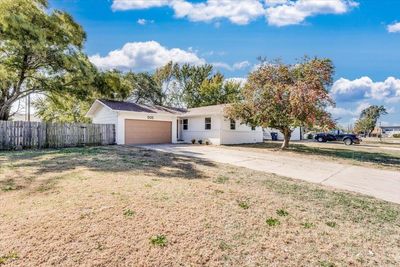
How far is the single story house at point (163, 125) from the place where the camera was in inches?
725

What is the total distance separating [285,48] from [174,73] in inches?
955

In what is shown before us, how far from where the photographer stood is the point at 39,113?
3197 centimetres

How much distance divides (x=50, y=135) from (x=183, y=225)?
14.5 m

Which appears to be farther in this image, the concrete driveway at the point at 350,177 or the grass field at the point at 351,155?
the grass field at the point at 351,155

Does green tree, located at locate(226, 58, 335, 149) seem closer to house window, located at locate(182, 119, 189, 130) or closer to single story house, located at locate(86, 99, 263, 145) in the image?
single story house, located at locate(86, 99, 263, 145)

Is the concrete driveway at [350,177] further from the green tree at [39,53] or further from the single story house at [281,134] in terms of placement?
the single story house at [281,134]

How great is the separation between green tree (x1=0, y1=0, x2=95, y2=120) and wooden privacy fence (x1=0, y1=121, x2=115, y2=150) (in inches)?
168

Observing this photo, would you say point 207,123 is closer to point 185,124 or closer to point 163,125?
point 185,124

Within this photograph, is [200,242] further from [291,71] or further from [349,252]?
[291,71]

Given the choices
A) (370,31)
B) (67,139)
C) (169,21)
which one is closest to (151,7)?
(169,21)

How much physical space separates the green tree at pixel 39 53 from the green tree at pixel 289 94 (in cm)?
1185

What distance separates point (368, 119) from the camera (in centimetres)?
5631

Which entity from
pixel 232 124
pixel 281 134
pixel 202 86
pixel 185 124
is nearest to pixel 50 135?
pixel 185 124

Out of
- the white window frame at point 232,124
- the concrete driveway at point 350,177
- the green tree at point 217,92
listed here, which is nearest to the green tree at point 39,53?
the white window frame at point 232,124
